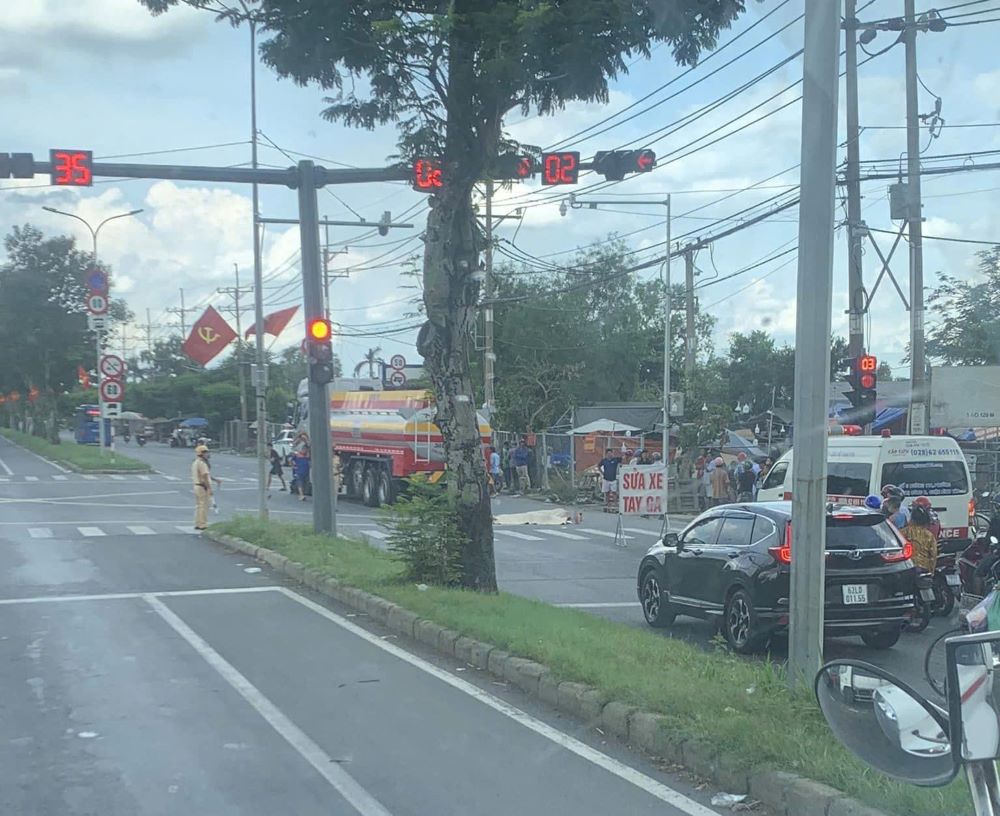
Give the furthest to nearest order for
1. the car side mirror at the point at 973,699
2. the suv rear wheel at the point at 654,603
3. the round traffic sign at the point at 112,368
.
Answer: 1. the round traffic sign at the point at 112,368
2. the suv rear wheel at the point at 654,603
3. the car side mirror at the point at 973,699

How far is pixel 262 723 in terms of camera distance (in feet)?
25.5

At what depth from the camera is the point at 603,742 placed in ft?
24.1

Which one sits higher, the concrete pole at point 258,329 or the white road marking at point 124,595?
the concrete pole at point 258,329

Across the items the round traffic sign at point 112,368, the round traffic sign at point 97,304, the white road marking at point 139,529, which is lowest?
the white road marking at point 139,529

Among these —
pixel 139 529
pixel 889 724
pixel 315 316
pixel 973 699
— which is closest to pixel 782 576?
pixel 889 724

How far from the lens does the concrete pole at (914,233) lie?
20.2 meters

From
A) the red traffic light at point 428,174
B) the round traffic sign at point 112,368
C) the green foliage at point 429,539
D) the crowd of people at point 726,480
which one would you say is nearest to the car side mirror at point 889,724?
the green foliage at point 429,539

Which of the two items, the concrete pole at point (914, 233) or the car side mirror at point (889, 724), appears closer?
the car side mirror at point (889, 724)

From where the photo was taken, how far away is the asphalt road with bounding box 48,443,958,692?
480 inches

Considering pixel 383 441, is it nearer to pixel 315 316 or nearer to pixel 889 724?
pixel 315 316

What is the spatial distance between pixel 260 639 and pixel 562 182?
7.66 m

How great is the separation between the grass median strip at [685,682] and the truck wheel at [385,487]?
701 inches

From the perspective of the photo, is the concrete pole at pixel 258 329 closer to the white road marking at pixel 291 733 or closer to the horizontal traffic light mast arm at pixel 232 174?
the horizontal traffic light mast arm at pixel 232 174

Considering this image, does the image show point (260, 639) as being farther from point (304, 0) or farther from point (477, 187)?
point (304, 0)
